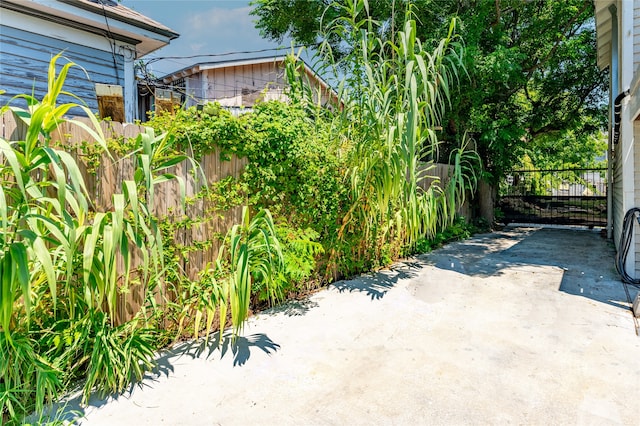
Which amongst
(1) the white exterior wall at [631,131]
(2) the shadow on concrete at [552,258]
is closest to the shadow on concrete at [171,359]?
(2) the shadow on concrete at [552,258]

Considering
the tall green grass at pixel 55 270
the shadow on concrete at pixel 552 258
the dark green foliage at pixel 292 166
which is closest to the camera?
the tall green grass at pixel 55 270

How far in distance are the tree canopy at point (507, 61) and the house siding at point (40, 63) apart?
3141mm

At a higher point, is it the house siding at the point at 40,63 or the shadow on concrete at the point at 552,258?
the house siding at the point at 40,63

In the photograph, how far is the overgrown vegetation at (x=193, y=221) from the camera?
1656 mm

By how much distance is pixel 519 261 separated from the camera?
5.23 meters

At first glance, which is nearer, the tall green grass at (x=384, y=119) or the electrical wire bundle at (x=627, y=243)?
the tall green grass at (x=384, y=119)

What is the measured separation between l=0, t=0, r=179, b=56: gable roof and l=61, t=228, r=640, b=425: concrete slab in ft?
15.2

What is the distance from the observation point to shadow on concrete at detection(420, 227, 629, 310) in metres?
3.90

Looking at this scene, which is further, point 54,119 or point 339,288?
point 339,288

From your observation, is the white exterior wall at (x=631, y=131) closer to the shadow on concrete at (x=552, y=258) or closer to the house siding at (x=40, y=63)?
the shadow on concrete at (x=552, y=258)

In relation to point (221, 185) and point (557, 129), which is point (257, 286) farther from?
point (557, 129)

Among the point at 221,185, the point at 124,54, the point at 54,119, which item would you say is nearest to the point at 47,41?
the point at 124,54

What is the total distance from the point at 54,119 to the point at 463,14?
721 cm

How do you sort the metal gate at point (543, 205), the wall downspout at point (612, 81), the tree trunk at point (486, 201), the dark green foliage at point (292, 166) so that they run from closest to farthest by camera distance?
the dark green foliage at point (292, 166)
the wall downspout at point (612, 81)
the tree trunk at point (486, 201)
the metal gate at point (543, 205)
